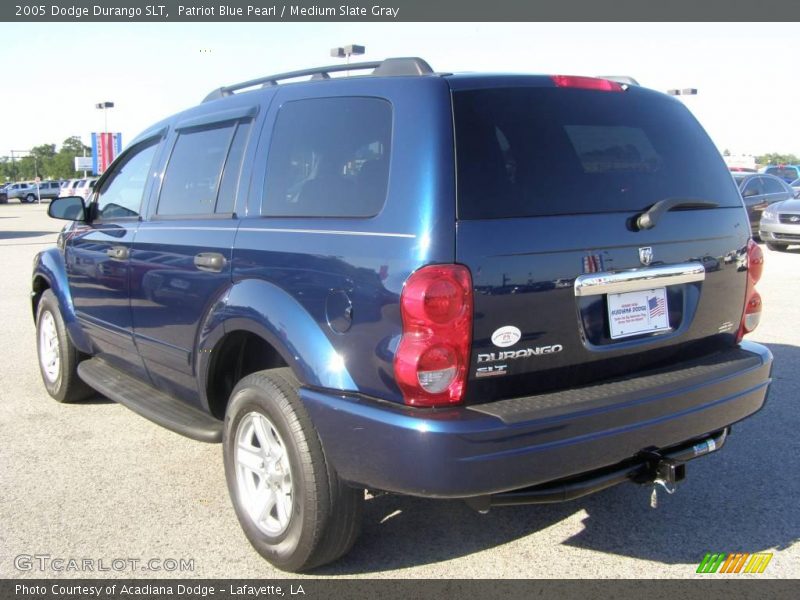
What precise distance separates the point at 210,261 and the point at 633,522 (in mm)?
2335

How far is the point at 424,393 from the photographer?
8.32 ft

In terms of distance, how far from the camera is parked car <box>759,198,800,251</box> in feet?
46.8

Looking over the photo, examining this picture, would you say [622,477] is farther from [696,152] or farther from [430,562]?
[696,152]

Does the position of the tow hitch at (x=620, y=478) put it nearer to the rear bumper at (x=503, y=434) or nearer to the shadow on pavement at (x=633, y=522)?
the rear bumper at (x=503, y=434)

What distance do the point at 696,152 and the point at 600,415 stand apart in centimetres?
146

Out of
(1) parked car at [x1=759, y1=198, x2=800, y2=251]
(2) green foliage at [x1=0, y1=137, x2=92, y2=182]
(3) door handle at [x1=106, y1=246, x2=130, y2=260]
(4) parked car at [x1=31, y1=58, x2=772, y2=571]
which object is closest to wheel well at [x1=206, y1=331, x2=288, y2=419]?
(4) parked car at [x1=31, y1=58, x2=772, y2=571]

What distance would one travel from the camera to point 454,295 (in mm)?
2514

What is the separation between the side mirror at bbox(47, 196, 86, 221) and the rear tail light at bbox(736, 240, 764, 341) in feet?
13.3

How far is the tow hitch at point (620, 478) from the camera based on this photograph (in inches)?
105

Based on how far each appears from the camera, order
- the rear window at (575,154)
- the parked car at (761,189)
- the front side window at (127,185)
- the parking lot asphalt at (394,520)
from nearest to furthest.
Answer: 1. the rear window at (575,154)
2. the parking lot asphalt at (394,520)
3. the front side window at (127,185)
4. the parked car at (761,189)

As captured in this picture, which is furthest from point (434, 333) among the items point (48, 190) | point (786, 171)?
point (48, 190)

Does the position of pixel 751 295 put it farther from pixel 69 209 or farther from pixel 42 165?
pixel 42 165

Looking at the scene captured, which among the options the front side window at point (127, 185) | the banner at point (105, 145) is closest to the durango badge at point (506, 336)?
the front side window at point (127, 185)

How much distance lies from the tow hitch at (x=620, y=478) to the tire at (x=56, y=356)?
361cm
